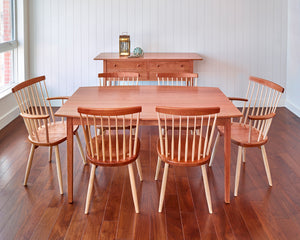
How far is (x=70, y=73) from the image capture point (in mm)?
5836

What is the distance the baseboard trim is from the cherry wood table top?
1.66 m

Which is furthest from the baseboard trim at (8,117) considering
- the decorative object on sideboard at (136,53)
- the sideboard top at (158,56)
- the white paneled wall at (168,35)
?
the decorative object on sideboard at (136,53)

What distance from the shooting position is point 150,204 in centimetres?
294

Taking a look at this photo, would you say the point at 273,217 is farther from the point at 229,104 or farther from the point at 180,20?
the point at 180,20

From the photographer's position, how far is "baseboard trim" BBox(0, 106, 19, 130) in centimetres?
485

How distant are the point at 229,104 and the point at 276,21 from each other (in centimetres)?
310

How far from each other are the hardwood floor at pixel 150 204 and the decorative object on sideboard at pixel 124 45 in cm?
181

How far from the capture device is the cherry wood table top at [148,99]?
2.90m

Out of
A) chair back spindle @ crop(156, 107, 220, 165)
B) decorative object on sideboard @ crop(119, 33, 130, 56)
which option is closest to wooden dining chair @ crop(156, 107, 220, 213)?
chair back spindle @ crop(156, 107, 220, 165)

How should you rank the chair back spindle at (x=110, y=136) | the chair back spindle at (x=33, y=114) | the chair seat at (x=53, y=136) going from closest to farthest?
the chair back spindle at (x=110, y=136) → the chair back spindle at (x=33, y=114) → the chair seat at (x=53, y=136)

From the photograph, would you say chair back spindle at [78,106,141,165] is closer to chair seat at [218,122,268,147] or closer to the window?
chair seat at [218,122,268,147]

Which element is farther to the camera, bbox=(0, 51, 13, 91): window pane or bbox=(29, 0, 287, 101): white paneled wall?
bbox=(29, 0, 287, 101): white paneled wall

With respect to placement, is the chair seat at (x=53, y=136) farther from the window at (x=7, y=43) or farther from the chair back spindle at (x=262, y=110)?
the window at (x=7, y=43)

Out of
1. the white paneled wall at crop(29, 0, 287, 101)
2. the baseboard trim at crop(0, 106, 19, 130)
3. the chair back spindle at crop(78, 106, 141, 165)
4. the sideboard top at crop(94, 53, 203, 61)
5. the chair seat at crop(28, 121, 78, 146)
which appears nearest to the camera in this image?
the chair back spindle at crop(78, 106, 141, 165)
